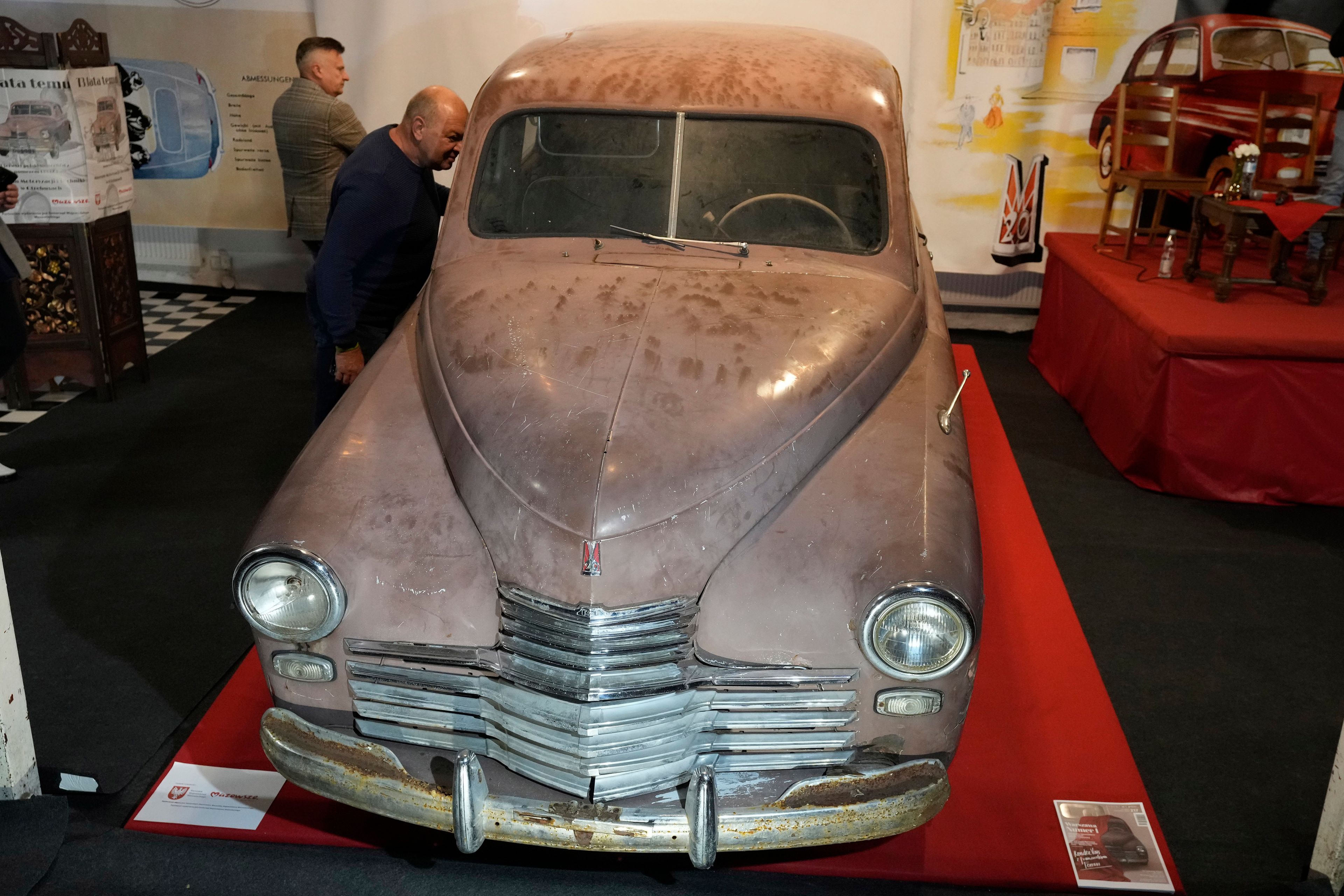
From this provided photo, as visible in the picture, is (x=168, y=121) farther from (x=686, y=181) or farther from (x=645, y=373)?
(x=645, y=373)

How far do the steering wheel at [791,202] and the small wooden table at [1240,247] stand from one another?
9.04ft

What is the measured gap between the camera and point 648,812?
6.95 ft

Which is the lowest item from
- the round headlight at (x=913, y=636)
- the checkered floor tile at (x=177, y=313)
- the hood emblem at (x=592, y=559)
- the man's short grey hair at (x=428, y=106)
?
the checkered floor tile at (x=177, y=313)

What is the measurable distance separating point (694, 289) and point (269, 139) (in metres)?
5.65

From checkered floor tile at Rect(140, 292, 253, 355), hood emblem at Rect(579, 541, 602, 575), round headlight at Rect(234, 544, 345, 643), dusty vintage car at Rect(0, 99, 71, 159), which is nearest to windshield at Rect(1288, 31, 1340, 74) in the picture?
hood emblem at Rect(579, 541, 602, 575)

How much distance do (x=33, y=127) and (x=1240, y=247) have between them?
→ 19.1 ft

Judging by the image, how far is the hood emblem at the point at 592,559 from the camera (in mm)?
2158

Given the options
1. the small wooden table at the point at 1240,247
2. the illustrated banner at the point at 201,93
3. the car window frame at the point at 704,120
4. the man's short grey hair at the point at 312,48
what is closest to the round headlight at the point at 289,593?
the car window frame at the point at 704,120

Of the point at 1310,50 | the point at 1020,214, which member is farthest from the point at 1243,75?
the point at 1020,214

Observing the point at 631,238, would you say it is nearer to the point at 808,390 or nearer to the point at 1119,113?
the point at 808,390

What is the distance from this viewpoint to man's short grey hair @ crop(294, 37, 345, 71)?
5738 mm

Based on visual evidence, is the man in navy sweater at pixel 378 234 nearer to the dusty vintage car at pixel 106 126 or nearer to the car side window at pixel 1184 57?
the dusty vintage car at pixel 106 126

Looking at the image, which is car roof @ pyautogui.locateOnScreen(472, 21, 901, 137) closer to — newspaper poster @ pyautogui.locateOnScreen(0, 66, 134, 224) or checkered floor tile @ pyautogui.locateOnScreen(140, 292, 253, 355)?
newspaper poster @ pyautogui.locateOnScreen(0, 66, 134, 224)

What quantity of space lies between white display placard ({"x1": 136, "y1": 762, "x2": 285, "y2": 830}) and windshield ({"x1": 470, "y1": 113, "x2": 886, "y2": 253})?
1702 mm
